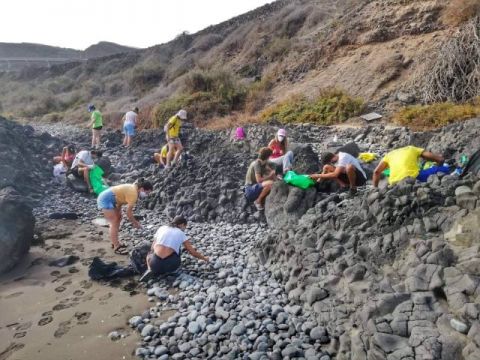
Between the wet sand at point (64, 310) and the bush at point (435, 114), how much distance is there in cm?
904

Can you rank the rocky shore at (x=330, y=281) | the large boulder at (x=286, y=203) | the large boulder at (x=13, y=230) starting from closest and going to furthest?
the rocky shore at (x=330, y=281) → the large boulder at (x=13, y=230) → the large boulder at (x=286, y=203)

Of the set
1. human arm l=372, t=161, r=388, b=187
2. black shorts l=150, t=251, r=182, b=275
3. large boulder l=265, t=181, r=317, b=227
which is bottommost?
black shorts l=150, t=251, r=182, b=275

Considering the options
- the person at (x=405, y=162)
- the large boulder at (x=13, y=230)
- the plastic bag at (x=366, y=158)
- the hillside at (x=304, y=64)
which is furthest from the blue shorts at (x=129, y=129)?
the person at (x=405, y=162)

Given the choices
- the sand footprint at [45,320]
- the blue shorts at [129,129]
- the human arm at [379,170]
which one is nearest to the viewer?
the sand footprint at [45,320]

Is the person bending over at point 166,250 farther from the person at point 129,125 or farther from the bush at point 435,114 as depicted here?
the person at point 129,125

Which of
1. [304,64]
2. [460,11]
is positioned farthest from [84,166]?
[460,11]

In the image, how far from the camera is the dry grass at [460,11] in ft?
50.6

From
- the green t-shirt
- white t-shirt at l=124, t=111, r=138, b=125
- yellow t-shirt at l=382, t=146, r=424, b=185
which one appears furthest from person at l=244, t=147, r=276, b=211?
the green t-shirt

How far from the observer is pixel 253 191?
876 centimetres

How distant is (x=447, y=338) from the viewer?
3861mm

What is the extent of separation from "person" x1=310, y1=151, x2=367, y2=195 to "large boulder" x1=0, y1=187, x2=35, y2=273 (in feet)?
17.0

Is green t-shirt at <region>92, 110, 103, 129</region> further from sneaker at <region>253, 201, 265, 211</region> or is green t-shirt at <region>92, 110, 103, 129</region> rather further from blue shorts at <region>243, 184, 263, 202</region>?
sneaker at <region>253, 201, 265, 211</region>

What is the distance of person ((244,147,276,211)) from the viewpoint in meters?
8.66

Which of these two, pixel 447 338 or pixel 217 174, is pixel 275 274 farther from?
pixel 217 174
